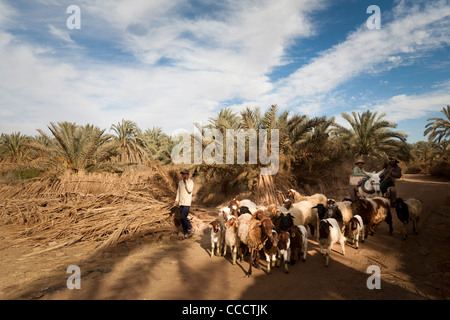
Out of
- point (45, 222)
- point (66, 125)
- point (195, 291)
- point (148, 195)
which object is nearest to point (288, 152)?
point (148, 195)

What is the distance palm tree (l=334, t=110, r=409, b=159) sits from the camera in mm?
16880

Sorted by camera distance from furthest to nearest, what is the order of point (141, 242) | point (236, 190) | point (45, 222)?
point (236, 190) < point (45, 222) < point (141, 242)

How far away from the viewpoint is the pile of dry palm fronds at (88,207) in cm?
730

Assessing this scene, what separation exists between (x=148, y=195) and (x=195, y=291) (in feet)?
18.9

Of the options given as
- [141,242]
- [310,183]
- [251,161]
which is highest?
[251,161]

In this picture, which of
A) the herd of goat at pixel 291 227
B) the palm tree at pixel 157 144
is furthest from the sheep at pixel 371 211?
the palm tree at pixel 157 144

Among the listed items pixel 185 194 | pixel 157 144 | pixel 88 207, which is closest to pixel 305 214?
pixel 185 194

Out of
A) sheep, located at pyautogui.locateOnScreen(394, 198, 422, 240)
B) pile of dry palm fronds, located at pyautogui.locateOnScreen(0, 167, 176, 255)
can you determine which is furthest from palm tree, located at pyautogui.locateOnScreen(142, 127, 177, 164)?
sheep, located at pyautogui.locateOnScreen(394, 198, 422, 240)

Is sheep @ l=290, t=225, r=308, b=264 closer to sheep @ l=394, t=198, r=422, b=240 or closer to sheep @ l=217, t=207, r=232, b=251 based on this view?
sheep @ l=217, t=207, r=232, b=251

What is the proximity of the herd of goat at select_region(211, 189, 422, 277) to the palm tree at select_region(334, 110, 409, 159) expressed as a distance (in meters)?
11.7

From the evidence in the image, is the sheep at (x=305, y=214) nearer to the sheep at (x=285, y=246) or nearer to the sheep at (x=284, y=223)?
the sheep at (x=284, y=223)

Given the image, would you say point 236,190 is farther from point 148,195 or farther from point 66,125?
point 66,125
